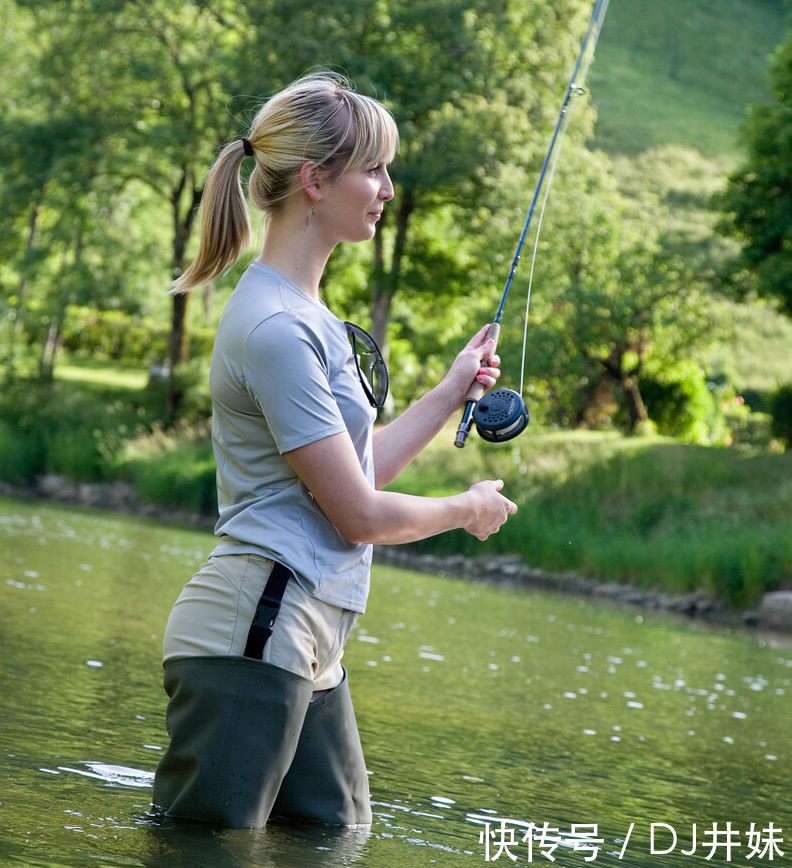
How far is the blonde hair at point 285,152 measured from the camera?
3.25 meters

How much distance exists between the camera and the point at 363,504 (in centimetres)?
311

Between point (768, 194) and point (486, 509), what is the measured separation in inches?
919

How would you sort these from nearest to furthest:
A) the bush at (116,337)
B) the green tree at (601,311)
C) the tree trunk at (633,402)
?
the green tree at (601,311), the tree trunk at (633,402), the bush at (116,337)

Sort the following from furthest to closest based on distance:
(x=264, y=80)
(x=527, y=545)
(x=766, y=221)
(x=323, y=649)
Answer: (x=264, y=80), (x=766, y=221), (x=527, y=545), (x=323, y=649)

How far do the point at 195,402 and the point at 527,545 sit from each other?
40.0 feet

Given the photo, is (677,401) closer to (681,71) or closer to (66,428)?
(66,428)

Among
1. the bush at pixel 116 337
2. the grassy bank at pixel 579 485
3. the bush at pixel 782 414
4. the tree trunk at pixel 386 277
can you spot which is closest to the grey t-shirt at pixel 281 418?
the grassy bank at pixel 579 485

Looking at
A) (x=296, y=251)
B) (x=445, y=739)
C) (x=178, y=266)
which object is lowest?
(x=445, y=739)

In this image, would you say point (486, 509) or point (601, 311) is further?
point (601, 311)

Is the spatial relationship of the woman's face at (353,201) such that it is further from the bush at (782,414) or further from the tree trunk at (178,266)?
the tree trunk at (178,266)

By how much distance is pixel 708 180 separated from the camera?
64625 millimetres

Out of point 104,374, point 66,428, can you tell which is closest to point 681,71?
point 104,374

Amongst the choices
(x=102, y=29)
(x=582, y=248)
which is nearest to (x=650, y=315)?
(x=582, y=248)

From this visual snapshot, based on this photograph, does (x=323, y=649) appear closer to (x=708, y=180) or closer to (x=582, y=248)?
(x=582, y=248)
